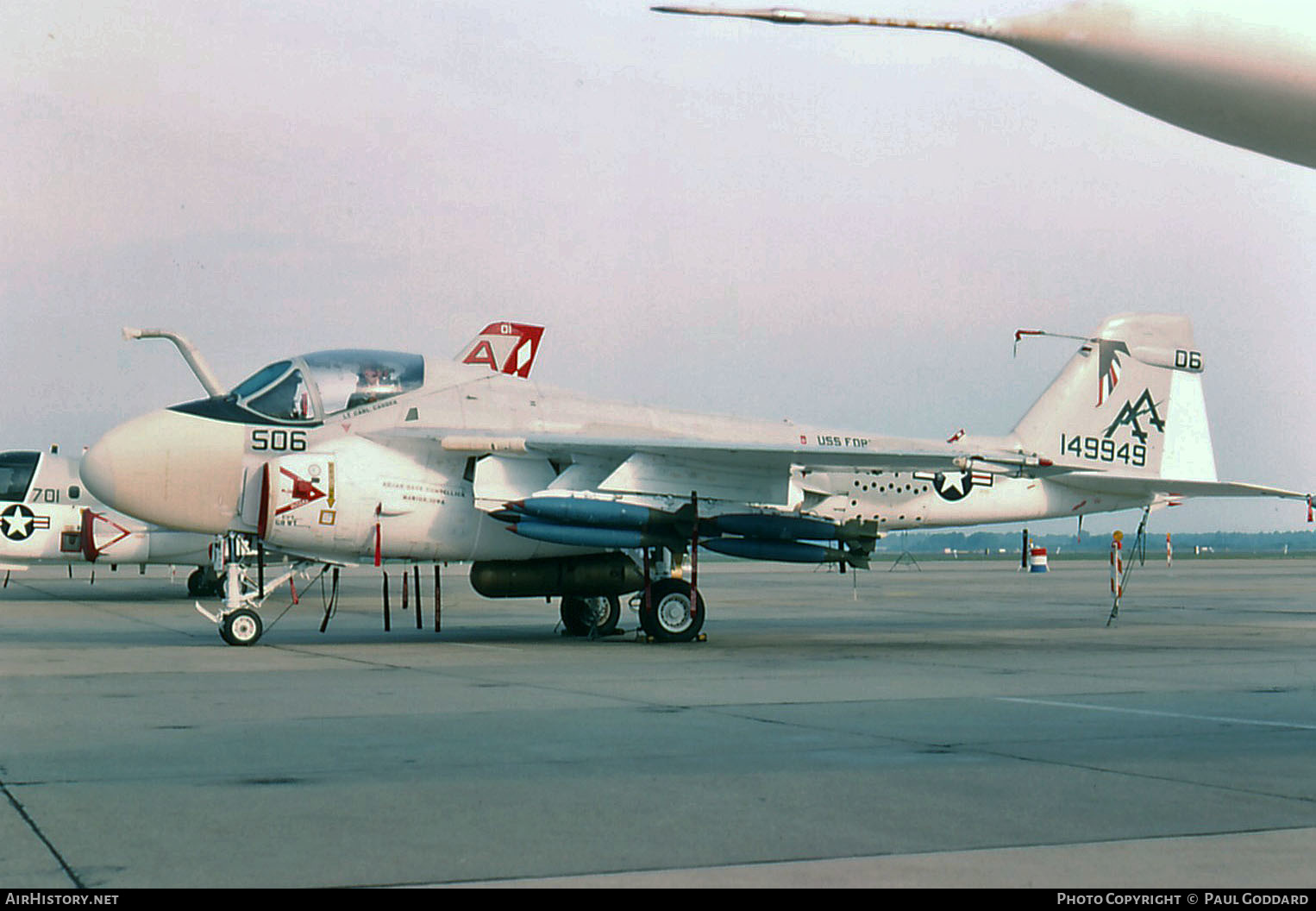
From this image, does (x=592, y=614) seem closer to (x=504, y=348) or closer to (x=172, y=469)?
(x=172, y=469)

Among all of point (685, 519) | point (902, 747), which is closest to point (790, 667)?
point (685, 519)

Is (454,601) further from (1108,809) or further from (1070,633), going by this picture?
(1108,809)

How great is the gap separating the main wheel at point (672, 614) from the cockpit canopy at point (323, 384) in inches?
132

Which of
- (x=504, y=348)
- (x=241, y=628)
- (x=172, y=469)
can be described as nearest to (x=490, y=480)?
(x=241, y=628)

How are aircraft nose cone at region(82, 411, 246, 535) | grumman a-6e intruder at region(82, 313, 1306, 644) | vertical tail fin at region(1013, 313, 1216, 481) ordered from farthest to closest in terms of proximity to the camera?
vertical tail fin at region(1013, 313, 1216, 481), grumman a-6e intruder at region(82, 313, 1306, 644), aircraft nose cone at region(82, 411, 246, 535)

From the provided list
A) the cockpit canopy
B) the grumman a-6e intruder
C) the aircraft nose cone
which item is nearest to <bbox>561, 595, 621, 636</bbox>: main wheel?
the grumman a-6e intruder

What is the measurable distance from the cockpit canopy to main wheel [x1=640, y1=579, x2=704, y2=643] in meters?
3.35

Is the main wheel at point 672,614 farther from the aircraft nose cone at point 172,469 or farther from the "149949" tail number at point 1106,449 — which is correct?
the "149949" tail number at point 1106,449

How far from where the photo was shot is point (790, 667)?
1145 centimetres

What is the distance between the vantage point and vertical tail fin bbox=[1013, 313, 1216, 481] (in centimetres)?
1800

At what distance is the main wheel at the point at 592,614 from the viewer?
15.9 meters

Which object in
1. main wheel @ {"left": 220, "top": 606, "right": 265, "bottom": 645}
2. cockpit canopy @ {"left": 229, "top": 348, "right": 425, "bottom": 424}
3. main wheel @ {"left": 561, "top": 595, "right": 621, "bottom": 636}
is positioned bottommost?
main wheel @ {"left": 561, "top": 595, "right": 621, "bottom": 636}

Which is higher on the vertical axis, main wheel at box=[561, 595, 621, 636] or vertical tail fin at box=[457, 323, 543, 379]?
vertical tail fin at box=[457, 323, 543, 379]

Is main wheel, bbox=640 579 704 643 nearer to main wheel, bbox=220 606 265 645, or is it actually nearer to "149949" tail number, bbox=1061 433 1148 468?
main wheel, bbox=220 606 265 645
